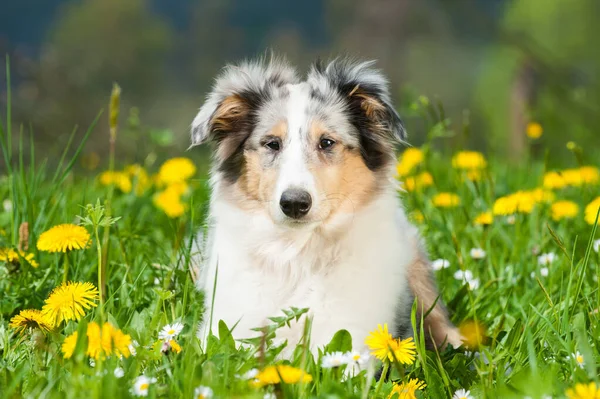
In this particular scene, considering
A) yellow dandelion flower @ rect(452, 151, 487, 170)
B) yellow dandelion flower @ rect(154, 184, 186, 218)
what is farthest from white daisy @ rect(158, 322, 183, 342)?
yellow dandelion flower @ rect(452, 151, 487, 170)

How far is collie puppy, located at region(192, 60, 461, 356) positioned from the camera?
292 centimetres

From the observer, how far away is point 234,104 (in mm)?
3303

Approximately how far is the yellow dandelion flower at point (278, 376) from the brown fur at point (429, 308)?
1172 millimetres

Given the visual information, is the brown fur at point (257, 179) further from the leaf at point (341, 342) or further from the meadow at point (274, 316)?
the leaf at point (341, 342)

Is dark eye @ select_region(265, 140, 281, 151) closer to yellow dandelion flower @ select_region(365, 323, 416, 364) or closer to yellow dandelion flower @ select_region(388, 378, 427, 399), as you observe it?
yellow dandelion flower @ select_region(365, 323, 416, 364)

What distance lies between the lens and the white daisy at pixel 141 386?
83.6 inches

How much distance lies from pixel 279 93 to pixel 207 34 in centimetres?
1133

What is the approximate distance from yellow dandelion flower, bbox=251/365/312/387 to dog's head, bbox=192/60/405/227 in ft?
2.70

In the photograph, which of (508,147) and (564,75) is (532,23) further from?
(508,147)

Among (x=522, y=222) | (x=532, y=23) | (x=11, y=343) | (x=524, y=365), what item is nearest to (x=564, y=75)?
(x=532, y=23)

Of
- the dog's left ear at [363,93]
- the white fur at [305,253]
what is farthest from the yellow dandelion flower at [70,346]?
the dog's left ear at [363,93]

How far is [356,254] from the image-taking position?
3.04 m

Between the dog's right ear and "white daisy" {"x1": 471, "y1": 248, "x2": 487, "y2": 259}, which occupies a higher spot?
the dog's right ear

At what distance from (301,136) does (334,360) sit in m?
1.02
